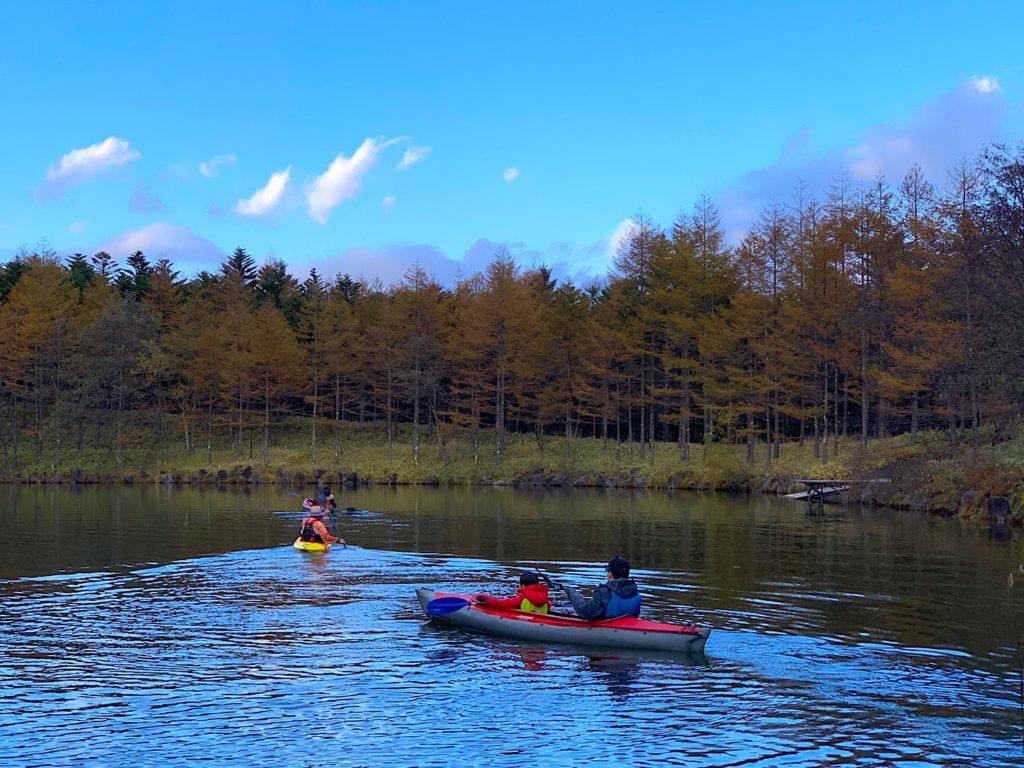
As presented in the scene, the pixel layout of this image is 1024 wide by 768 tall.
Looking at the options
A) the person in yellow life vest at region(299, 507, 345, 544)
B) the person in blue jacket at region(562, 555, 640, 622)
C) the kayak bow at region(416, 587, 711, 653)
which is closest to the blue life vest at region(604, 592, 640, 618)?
the person in blue jacket at region(562, 555, 640, 622)

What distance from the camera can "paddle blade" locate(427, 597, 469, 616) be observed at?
17984 mm

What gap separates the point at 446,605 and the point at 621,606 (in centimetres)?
324

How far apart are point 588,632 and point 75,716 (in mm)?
7771

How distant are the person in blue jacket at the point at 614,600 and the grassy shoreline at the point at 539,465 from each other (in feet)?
94.5

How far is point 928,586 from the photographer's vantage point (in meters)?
22.2

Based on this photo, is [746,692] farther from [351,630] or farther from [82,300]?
[82,300]

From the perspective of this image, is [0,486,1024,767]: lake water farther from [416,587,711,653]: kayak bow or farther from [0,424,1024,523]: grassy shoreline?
[0,424,1024,523]: grassy shoreline

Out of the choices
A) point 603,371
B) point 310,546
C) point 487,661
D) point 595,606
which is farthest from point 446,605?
point 603,371

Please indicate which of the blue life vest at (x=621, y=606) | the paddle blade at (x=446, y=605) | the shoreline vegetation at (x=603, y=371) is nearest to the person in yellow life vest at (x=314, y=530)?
the paddle blade at (x=446, y=605)

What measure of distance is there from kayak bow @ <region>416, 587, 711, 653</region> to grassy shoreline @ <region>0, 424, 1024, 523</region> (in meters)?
29.3

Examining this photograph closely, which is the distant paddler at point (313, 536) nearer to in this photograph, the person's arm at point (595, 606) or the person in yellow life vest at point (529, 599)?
the person in yellow life vest at point (529, 599)

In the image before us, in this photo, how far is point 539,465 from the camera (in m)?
64.7

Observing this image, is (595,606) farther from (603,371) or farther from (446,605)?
(603,371)

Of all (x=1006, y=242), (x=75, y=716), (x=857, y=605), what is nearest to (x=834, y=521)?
(x=1006, y=242)
